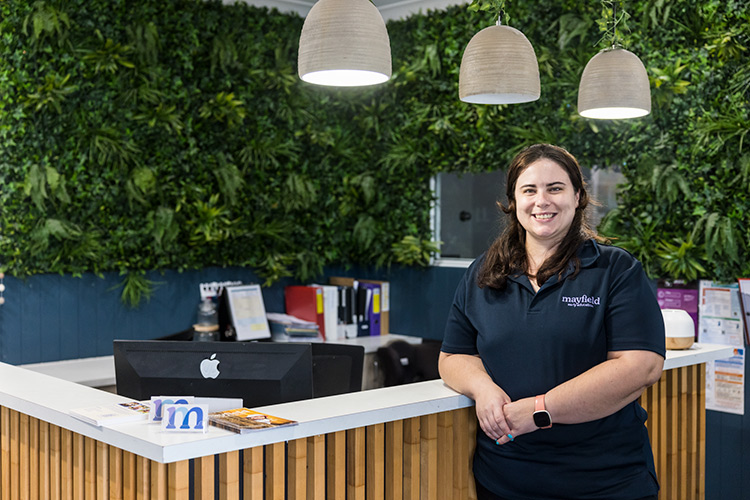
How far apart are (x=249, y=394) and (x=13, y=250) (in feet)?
8.72

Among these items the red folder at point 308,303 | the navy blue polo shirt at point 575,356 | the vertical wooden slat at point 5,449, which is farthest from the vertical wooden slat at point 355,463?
the red folder at point 308,303

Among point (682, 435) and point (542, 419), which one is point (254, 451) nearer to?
point (542, 419)

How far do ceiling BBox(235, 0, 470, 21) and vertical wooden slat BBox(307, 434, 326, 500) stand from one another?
4024mm

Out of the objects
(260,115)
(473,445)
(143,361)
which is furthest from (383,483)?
(260,115)

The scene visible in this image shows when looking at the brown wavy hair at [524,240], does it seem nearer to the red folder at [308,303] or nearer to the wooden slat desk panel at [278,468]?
the wooden slat desk panel at [278,468]

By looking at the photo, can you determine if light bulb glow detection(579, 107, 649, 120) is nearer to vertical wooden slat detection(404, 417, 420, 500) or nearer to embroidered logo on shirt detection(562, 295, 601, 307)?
embroidered logo on shirt detection(562, 295, 601, 307)

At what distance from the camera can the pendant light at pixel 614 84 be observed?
116 inches

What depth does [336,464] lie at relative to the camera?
198 centimetres

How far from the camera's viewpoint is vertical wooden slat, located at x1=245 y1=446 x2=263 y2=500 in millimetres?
1807

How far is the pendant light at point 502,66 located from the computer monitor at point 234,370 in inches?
40.6

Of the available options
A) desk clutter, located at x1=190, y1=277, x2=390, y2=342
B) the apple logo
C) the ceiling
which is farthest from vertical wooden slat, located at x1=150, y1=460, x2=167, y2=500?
the ceiling

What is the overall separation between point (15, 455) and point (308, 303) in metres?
3.11

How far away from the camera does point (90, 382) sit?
400 centimetres

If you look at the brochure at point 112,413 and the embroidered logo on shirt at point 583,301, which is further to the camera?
the embroidered logo on shirt at point 583,301
